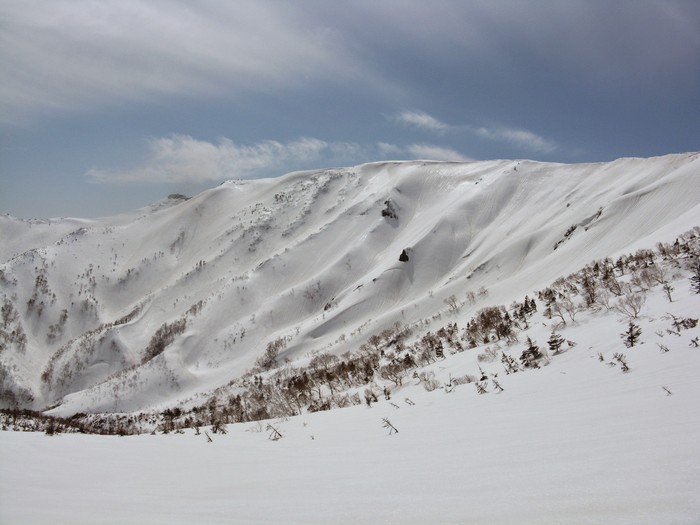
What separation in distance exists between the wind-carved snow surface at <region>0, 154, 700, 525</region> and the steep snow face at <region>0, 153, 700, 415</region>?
31cm

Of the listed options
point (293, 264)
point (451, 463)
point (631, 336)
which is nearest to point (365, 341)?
point (631, 336)

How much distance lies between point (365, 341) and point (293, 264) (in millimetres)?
33581

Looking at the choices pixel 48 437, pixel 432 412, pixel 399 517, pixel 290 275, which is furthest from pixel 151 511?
pixel 290 275

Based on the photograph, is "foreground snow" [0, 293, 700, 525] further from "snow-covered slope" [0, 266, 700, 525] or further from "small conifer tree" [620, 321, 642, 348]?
"small conifer tree" [620, 321, 642, 348]

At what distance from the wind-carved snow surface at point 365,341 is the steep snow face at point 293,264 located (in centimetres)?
31

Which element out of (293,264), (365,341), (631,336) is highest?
(293,264)

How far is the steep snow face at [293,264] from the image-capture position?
1399 inches

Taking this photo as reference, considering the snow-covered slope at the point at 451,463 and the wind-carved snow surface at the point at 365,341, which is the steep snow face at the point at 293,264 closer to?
the wind-carved snow surface at the point at 365,341

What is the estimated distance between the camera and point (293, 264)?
6356 cm

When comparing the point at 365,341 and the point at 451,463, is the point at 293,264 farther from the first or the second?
the point at 451,463

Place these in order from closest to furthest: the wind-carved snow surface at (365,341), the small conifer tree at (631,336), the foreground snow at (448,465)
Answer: the foreground snow at (448,465) < the wind-carved snow surface at (365,341) < the small conifer tree at (631,336)

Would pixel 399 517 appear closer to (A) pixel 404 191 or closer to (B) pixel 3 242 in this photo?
(A) pixel 404 191

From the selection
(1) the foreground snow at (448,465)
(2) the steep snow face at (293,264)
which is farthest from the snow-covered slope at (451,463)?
(2) the steep snow face at (293,264)

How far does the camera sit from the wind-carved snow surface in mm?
2311
